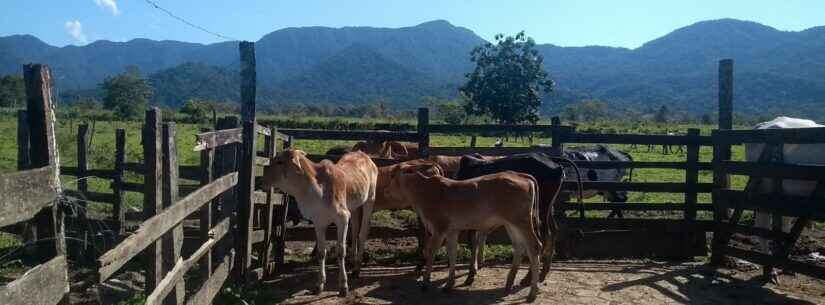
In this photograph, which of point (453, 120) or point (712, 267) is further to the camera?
point (453, 120)

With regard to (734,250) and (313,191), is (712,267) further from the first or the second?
(313,191)

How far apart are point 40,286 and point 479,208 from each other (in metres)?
4.99

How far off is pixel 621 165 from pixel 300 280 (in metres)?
5.05

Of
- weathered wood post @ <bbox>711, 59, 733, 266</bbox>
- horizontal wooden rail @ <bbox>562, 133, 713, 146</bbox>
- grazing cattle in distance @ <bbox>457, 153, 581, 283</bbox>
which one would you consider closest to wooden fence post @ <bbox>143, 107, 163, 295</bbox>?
grazing cattle in distance @ <bbox>457, 153, 581, 283</bbox>

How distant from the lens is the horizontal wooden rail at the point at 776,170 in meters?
7.39

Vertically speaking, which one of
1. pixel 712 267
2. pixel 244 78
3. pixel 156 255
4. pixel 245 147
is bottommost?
pixel 712 267

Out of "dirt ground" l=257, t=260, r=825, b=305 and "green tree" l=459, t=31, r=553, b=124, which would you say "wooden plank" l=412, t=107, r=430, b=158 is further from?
"green tree" l=459, t=31, r=553, b=124

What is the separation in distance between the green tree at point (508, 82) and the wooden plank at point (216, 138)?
30.8 meters

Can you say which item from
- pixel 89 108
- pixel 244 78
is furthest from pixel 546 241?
pixel 89 108

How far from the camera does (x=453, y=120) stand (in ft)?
194

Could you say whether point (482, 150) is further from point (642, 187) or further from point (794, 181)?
point (794, 181)

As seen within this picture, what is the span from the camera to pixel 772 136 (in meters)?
8.09

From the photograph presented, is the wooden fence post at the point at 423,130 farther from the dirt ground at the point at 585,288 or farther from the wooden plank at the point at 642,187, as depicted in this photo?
the wooden plank at the point at 642,187

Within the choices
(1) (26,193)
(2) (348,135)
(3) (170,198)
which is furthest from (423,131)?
(1) (26,193)
